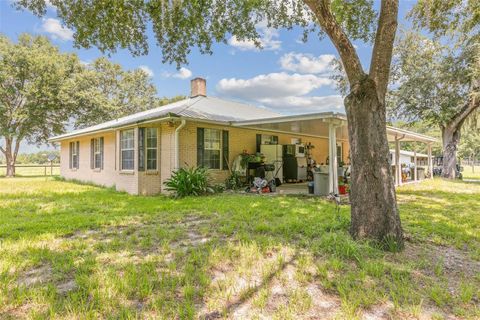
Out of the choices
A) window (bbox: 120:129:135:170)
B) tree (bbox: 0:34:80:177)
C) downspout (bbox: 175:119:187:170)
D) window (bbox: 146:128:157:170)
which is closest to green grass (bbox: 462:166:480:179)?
downspout (bbox: 175:119:187:170)

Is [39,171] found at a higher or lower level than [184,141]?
lower

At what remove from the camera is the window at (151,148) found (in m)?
9.83

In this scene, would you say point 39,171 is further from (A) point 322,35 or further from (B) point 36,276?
(B) point 36,276

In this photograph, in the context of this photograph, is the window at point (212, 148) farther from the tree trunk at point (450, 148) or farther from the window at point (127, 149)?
the tree trunk at point (450, 148)

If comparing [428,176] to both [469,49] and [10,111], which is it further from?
[10,111]

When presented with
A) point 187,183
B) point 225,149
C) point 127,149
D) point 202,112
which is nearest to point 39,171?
point 127,149

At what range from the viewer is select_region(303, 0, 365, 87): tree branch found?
4102mm

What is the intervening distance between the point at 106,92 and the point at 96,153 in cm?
1713

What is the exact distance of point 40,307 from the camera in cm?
237

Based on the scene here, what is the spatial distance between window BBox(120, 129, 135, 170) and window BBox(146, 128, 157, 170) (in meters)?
0.72

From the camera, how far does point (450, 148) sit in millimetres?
17250

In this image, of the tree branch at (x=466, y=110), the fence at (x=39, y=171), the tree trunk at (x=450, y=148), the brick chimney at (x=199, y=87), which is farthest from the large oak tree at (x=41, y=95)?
the tree branch at (x=466, y=110)

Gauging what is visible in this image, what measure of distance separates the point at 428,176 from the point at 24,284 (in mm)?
19546

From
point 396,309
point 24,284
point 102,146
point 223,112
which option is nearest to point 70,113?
point 102,146
